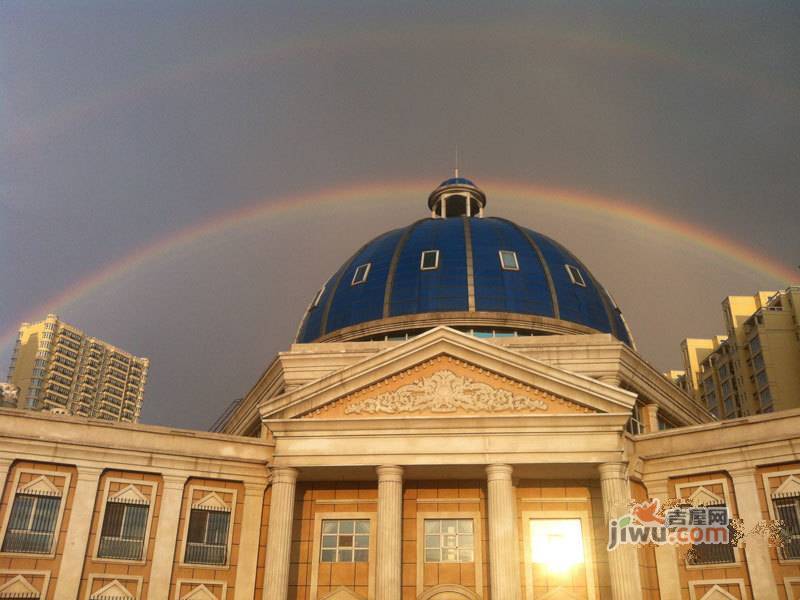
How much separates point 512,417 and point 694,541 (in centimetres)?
719

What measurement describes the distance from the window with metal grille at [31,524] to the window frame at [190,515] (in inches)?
158

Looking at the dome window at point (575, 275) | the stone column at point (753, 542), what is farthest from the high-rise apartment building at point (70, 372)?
the stone column at point (753, 542)

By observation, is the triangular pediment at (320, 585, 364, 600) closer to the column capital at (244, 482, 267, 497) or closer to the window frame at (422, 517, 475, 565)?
the window frame at (422, 517, 475, 565)

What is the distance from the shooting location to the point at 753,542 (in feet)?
77.0

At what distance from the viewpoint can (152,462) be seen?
25688 mm

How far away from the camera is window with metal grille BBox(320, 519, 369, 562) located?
84.8ft

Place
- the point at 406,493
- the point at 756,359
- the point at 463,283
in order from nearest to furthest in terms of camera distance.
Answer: the point at 406,493 → the point at 463,283 → the point at 756,359

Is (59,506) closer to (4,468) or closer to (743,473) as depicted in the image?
(4,468)

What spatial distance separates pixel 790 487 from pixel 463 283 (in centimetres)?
1707

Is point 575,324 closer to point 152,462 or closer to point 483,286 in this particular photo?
point 483,286

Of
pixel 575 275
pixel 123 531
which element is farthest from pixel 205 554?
pixel 575 275

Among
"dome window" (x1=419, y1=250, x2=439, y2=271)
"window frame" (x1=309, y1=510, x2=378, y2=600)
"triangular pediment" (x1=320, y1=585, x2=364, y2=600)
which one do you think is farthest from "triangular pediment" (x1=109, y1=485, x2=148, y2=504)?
"dome window" (x1=419, y1=250, x2=439, y2=271)

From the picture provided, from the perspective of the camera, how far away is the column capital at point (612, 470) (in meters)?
23.6

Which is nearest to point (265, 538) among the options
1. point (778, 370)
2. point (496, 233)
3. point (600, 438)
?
point (600, 438)
